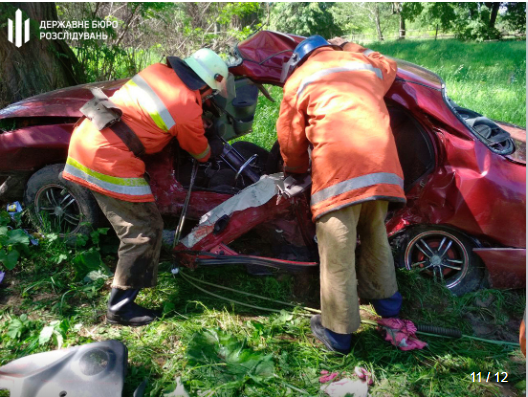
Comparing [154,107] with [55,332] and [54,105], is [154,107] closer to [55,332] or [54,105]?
[54,105]

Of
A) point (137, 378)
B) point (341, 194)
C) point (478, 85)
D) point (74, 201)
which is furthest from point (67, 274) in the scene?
point (478, 85)

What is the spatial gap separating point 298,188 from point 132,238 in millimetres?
1135

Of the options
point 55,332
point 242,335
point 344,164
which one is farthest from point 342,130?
point 55,332

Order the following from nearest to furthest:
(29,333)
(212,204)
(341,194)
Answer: (341,194) < (29,333) < (212,204)

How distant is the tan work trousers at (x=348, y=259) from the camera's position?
2344 millimetres

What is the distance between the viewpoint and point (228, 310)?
9.58 ft

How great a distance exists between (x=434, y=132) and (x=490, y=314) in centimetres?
133

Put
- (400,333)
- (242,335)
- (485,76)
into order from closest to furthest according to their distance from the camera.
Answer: (400,333) → (242,335) → (485,76)

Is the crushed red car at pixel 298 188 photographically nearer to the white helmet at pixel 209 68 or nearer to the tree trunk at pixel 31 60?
the white helmet at pixel 209 68

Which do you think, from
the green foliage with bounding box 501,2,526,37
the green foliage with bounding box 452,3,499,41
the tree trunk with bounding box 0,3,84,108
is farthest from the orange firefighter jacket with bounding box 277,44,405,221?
the green foliage with bounding box 501,2,526,37

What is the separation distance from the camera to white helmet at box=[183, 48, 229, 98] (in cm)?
271

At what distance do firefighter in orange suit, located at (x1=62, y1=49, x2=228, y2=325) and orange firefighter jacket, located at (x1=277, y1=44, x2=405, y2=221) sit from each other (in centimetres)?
63

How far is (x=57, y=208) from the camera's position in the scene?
3.30 m

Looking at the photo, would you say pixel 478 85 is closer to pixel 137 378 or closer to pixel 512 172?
pixel 512 172
